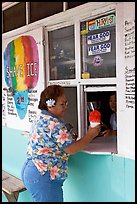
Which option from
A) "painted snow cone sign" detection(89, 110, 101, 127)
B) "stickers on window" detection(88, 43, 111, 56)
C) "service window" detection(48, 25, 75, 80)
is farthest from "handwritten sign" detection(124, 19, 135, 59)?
"service window" detection(48, 25, 75, 80)

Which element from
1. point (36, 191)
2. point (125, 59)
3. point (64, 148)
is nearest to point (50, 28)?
point (125, 59)

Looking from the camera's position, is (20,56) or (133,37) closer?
(133,37)

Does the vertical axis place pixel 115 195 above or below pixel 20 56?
below

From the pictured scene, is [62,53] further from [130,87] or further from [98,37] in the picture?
[130,87]

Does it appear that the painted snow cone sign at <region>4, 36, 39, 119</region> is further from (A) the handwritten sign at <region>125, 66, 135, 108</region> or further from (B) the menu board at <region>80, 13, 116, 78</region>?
(A) the handwritten sign at <region>125, 66, 135, 108</region>

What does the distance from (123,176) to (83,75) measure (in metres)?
0.99

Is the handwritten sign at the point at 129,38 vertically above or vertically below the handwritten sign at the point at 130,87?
above

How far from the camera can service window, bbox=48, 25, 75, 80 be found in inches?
117

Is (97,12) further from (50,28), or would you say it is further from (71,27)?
(50,28)

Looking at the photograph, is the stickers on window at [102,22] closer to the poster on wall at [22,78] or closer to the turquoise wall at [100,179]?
the poster on wall at [22,78]

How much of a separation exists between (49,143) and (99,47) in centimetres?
95

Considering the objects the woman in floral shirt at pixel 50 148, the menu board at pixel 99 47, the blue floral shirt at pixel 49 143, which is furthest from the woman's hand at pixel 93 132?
the menu board at pixel 99 47

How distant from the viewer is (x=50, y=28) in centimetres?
322

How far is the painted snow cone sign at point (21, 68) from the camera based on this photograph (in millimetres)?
3506
